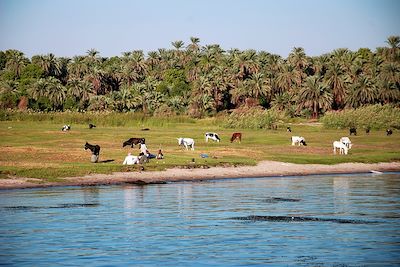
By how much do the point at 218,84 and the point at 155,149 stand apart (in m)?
89.7

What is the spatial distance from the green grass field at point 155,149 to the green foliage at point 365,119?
113 inches

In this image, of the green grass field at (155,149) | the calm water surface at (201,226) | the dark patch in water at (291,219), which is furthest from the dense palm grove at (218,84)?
the dark patch in water at (291,219)

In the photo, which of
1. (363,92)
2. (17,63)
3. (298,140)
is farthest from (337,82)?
(17,63)

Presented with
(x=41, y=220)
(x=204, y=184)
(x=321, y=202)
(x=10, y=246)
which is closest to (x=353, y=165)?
(x=204, y=184)

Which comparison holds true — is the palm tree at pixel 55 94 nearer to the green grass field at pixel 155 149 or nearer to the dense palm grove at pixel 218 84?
the dense palm grove at pixel 218 84

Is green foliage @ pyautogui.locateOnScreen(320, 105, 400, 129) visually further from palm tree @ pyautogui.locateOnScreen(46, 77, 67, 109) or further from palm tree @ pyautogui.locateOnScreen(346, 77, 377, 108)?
palm tree @ pyautogui.locateOnScreen(46, 77, 67, 109)

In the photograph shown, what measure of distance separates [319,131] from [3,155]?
48.8m

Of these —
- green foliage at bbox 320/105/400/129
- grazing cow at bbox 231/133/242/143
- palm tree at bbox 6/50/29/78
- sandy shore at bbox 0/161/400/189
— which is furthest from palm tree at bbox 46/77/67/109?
sandy shore at bbox 0/161/400/189

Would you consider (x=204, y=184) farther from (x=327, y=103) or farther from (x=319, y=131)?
(x=327, y=103)

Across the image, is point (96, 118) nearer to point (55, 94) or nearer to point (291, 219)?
point (55, 94)

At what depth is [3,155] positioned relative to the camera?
57.7 metres

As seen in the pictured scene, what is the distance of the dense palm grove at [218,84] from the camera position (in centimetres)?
13950

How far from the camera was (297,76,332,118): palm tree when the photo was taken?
13588 cm

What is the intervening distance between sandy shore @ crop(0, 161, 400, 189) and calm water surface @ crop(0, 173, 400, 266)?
1.84 meters
